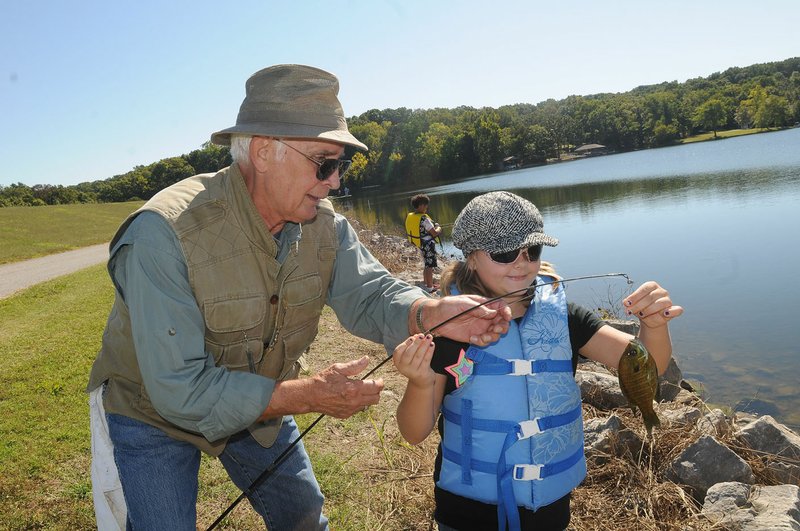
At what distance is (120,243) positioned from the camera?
213cm

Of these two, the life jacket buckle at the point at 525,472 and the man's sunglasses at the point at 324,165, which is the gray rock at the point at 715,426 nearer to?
the life jacket buckle at the point at 525,472

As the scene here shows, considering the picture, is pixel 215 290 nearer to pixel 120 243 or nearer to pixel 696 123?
pixel 120 243

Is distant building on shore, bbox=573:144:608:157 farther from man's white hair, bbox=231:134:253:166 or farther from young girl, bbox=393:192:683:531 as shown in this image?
man's white hair, bbox=231:134:253:166

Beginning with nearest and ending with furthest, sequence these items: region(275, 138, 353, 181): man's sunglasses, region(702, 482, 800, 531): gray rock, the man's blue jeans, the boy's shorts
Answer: the man's blue jeans < region(275, 138, 353, 181): man's sunglasses < region(702, 482, 800, 531): gray rock < the boy's shorts

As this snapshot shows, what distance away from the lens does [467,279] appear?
9.04 ft

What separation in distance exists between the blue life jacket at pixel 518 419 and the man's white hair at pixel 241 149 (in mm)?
1366

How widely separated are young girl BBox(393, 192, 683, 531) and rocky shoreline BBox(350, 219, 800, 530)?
1450 millimetres

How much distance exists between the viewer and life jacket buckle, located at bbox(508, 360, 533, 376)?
8.16 ft

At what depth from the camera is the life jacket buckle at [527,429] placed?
241 cm

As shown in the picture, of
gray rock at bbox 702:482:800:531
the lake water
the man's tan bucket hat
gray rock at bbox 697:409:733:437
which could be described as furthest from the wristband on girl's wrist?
the lake water

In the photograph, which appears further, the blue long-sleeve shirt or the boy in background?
the boy in background

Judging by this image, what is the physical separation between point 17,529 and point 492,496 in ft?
11.4

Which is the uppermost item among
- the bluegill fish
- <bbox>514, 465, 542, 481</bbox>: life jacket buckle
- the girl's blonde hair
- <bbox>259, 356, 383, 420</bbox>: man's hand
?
the girl's blonde hair

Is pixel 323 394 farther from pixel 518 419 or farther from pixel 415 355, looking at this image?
pixel 518 419
